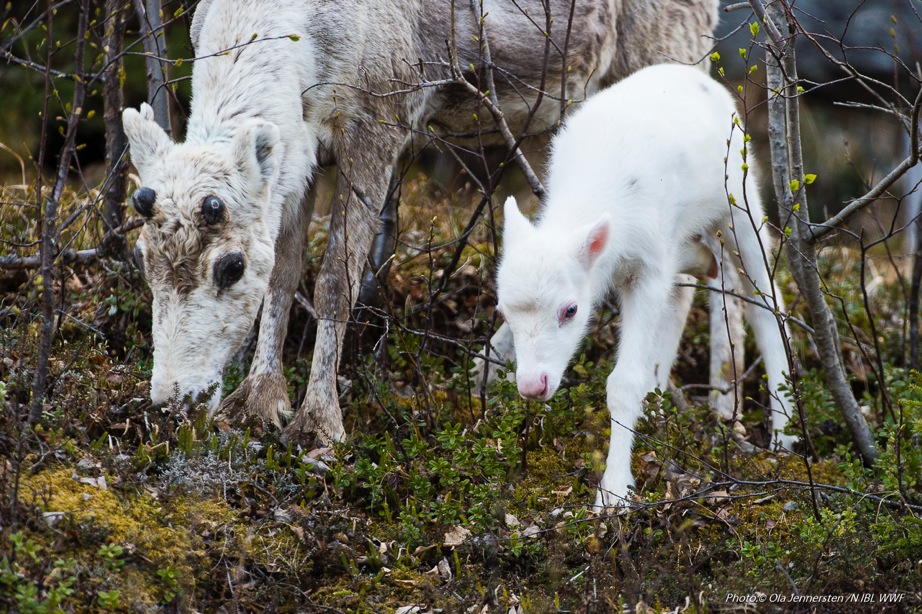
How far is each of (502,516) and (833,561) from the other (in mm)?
1628

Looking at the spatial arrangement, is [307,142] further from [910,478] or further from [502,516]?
[910,478]

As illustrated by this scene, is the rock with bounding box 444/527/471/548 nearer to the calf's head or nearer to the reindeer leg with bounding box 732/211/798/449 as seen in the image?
the calf's head

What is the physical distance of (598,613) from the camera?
407cm

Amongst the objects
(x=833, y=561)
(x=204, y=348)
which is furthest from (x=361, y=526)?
(x=833, y=561)

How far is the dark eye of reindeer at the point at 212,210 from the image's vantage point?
5.38 meters

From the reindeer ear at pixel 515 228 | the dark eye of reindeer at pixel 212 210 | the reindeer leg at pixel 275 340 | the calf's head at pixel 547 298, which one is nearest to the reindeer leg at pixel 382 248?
the reindeer leg at pixel 275 340

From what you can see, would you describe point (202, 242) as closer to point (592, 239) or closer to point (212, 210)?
point (212, 210)

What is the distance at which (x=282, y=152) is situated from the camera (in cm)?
597

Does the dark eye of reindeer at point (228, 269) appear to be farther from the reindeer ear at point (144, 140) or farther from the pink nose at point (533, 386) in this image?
the pink nose at point (533, 386)

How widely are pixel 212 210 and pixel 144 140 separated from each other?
70 centimetres

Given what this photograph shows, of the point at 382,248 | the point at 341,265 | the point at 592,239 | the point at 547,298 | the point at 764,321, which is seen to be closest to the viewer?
the point at 547,298

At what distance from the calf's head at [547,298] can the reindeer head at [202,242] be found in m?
1.65

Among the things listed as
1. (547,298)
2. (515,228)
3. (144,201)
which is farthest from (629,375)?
(144,201)

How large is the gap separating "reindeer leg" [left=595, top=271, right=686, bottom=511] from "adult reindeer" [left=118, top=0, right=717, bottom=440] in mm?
1646
